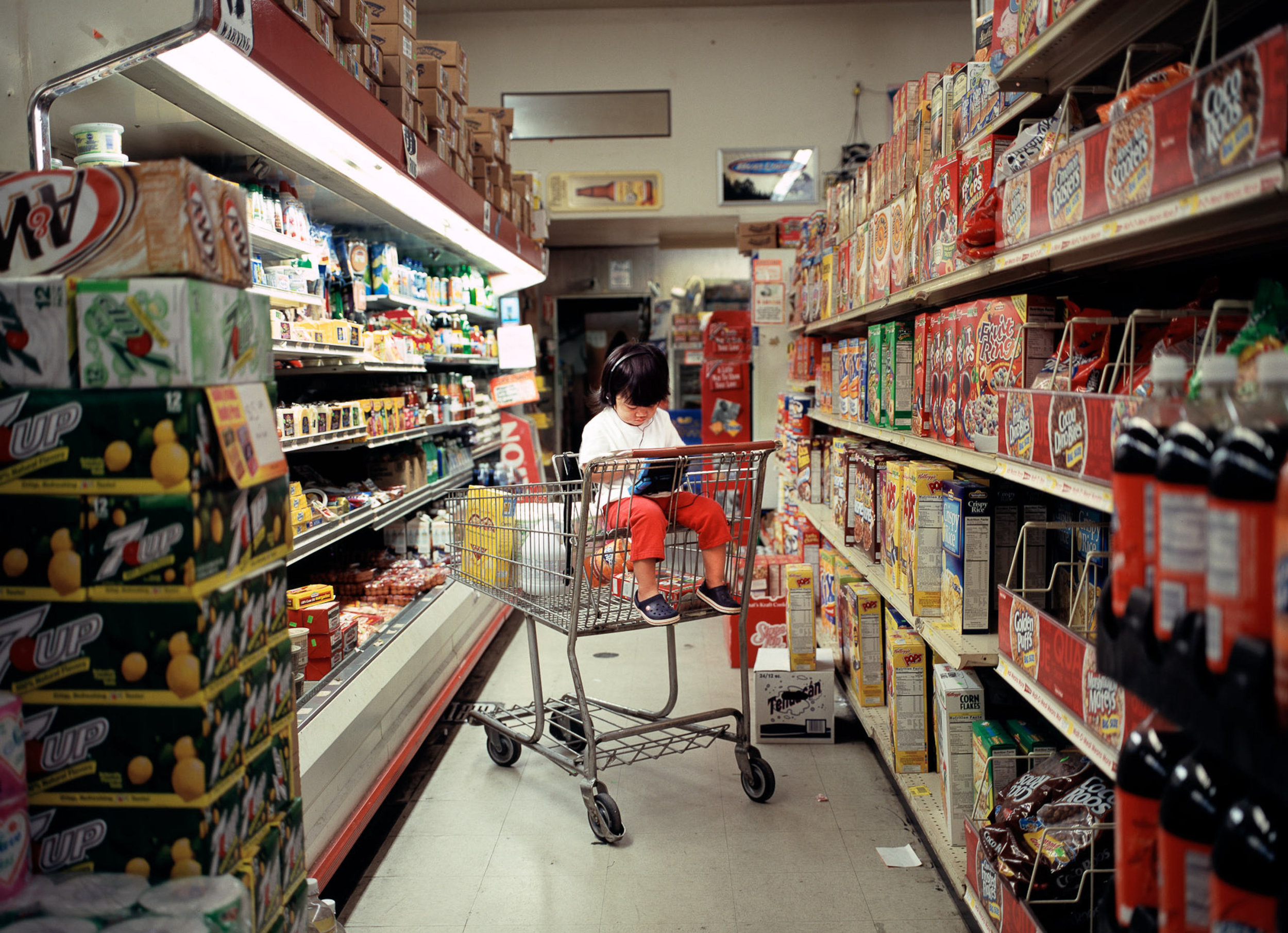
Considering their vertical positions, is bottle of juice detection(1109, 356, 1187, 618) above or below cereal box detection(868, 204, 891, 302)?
below

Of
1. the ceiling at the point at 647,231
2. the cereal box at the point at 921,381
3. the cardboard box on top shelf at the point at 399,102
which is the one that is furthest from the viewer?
the ceiling at the point at 647,231

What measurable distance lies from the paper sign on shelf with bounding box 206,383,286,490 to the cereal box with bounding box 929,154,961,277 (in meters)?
1.78

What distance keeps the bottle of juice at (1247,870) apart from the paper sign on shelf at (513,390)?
21.0 feet

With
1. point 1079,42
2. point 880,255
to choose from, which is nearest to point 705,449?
point 880,255

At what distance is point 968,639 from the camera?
2.41 m

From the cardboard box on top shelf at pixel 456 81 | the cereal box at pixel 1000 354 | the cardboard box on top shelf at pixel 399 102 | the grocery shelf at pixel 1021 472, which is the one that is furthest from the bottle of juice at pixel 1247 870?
the cardboard box on top shelf at pixel 456 81

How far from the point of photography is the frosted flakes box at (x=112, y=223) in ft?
4.24

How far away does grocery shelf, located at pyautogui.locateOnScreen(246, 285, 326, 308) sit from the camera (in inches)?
119

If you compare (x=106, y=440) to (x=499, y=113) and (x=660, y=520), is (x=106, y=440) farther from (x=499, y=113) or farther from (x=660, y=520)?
(x=499, y=113)

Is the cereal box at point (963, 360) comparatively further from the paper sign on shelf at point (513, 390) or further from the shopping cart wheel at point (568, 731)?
the paper sign on shelf at point (513, 390)

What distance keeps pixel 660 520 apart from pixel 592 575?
0.97ft

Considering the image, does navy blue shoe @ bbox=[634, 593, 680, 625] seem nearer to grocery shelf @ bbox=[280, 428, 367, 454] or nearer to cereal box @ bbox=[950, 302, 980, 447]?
cereal box @ bbox=[950, 302, 980, 447]

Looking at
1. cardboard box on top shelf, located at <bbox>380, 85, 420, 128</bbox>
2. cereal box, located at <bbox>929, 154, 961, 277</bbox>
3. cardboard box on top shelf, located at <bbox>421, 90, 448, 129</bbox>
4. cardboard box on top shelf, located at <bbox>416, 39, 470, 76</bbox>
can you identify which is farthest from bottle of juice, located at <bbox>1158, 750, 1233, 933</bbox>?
cardboard box on top shelf, located at <bbox>416, 39, 470, 76</bbox>

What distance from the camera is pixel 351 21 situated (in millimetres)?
3002
